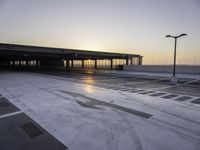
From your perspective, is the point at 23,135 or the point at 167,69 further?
the point at 167,69

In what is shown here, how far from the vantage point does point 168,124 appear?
5527 millimetres

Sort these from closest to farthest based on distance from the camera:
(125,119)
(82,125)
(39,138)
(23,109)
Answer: (39,138), (82,125), (125,119), (23,109)

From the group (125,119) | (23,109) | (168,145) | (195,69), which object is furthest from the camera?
(195,69)

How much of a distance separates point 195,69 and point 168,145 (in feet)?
106

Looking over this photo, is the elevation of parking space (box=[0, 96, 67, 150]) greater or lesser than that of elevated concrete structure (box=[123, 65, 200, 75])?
lesser

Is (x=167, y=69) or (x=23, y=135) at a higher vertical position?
(x=167, y=69)

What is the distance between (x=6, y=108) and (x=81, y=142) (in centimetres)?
555

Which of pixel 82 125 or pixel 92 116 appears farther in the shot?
pixel 92 116

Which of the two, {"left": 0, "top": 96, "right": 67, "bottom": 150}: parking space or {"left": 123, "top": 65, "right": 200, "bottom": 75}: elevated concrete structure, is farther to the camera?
{"left": 123, "top": 65, "right": 200, "bottom": 75}: elevated concrete structure

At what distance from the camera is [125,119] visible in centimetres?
596

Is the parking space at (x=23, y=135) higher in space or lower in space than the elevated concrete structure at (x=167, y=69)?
lower

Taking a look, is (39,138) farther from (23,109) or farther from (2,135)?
(23,109)

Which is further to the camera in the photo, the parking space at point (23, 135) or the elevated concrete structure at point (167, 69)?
the elevated concrete structure at point (167, 69)

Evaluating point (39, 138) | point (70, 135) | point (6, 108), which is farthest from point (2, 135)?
point (6, 108)
